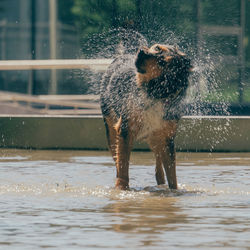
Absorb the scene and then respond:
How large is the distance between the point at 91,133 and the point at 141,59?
629cm

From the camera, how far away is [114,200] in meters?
8.49

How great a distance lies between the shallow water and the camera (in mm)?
6324

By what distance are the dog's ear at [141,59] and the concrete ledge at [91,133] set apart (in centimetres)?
568

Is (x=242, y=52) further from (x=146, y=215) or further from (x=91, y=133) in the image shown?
(x=146, y=215)

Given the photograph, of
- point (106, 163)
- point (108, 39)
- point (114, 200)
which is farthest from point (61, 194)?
point (108, 39)

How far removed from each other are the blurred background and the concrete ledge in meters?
3.47

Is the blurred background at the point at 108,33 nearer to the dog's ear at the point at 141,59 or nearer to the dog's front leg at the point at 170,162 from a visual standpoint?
the dog's front leg at the point at 170,162

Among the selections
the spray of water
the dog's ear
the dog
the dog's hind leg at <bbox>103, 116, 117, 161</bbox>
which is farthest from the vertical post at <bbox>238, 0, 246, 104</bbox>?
the dog's ear

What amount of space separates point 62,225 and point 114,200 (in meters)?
1.58

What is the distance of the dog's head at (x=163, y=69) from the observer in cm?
863

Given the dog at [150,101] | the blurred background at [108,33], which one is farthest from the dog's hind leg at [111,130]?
the blurred background at [108,33]

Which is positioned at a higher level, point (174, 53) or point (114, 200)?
point (174, 53)

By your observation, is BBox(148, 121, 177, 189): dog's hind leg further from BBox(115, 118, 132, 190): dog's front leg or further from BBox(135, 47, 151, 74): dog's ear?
BBox(135, 47, 151, 74): dog's ear

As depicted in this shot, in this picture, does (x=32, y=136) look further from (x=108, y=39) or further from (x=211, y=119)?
(x=108, y=39)
